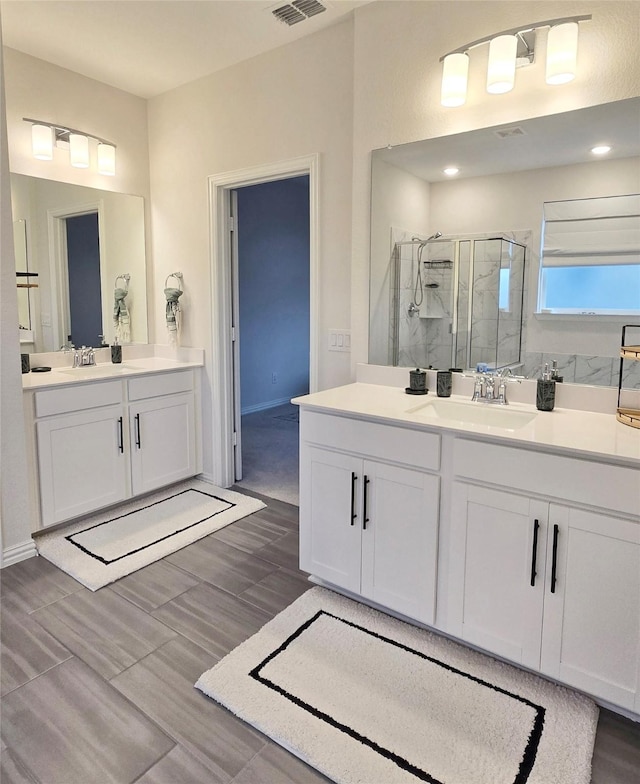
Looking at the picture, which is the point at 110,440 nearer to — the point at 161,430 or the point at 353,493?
the point at 161,430

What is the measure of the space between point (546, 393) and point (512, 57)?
4.36 ft

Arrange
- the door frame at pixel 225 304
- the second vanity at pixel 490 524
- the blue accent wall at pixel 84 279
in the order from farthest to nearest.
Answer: the blue accent wall at pixel 84 279 < the door frame at pixel 225 304 < the second vanity at pixel 490 524

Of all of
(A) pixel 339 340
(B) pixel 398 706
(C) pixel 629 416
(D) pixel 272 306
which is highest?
(D) pixel 272 306

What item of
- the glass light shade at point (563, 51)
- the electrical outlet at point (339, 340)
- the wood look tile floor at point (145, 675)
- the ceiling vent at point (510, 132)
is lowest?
the wood look tile floor at point (145, 675)

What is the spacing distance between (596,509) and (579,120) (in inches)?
57.8

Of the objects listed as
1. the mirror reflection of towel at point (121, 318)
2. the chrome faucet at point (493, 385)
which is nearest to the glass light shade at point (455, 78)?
the chrome faucet at point (493, 385)

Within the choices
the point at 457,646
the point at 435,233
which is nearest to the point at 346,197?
the point at 435,233

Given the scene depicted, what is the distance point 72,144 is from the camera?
10.5 ft

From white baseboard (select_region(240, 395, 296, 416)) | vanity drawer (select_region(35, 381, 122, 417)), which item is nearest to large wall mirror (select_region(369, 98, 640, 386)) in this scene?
vanity drawer (select_region(35, 381, 122, 417))

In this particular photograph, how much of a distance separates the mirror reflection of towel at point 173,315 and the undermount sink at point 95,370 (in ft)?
1.20

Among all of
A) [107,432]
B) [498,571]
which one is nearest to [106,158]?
[107,432]

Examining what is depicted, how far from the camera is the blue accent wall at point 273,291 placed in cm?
572

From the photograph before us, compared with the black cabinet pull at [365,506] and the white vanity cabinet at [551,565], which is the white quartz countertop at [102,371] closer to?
the black cabinet pull at [365,506]

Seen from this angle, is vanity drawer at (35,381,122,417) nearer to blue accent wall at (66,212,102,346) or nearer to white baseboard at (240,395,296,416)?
blue accent wall at (66,212,102,346)
